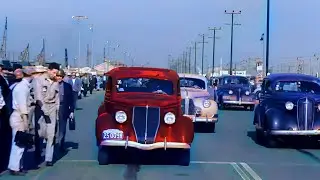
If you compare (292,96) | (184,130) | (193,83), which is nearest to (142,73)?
(184,130)

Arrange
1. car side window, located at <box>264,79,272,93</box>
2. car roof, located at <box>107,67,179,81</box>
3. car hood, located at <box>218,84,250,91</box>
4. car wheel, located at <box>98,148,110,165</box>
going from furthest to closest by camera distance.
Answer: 1. car hood, located at <box>218,84,250,91</box>
2. car side window, located at <box>264,79,272,93</box>
3. car roof, located at <box>107,67,179,81</box>
4. car wheel, located at <box>98,148,110,165</box>

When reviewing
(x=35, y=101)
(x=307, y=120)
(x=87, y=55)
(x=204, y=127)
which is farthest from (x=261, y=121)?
(x=87, y=55)

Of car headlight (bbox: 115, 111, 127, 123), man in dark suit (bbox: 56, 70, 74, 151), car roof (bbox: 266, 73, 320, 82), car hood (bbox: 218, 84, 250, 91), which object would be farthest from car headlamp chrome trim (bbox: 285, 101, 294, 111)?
car hood (bbox: 218, 84, 250, 91)

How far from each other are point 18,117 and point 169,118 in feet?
10.6

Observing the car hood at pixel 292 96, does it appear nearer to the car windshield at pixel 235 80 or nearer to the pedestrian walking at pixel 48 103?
the pedestrian walking at pixel 48 103

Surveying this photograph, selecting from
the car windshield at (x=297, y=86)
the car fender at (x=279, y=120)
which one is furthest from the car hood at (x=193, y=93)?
the car fender at (x=279, y=120)

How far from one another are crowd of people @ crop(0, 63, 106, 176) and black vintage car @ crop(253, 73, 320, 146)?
5.67 m

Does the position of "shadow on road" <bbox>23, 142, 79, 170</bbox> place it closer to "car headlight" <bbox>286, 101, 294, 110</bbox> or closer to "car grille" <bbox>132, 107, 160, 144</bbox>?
"car grille" <bbox>132, 107, 160, 144</bbox>

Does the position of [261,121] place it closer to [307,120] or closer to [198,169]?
[307,120]

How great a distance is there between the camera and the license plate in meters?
13.7

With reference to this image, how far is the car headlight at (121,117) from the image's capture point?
Answer: 45.3ft

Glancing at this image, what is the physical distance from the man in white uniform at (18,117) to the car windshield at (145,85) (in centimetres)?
330

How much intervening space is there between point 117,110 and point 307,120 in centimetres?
591

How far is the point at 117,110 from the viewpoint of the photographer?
14.0 metres
